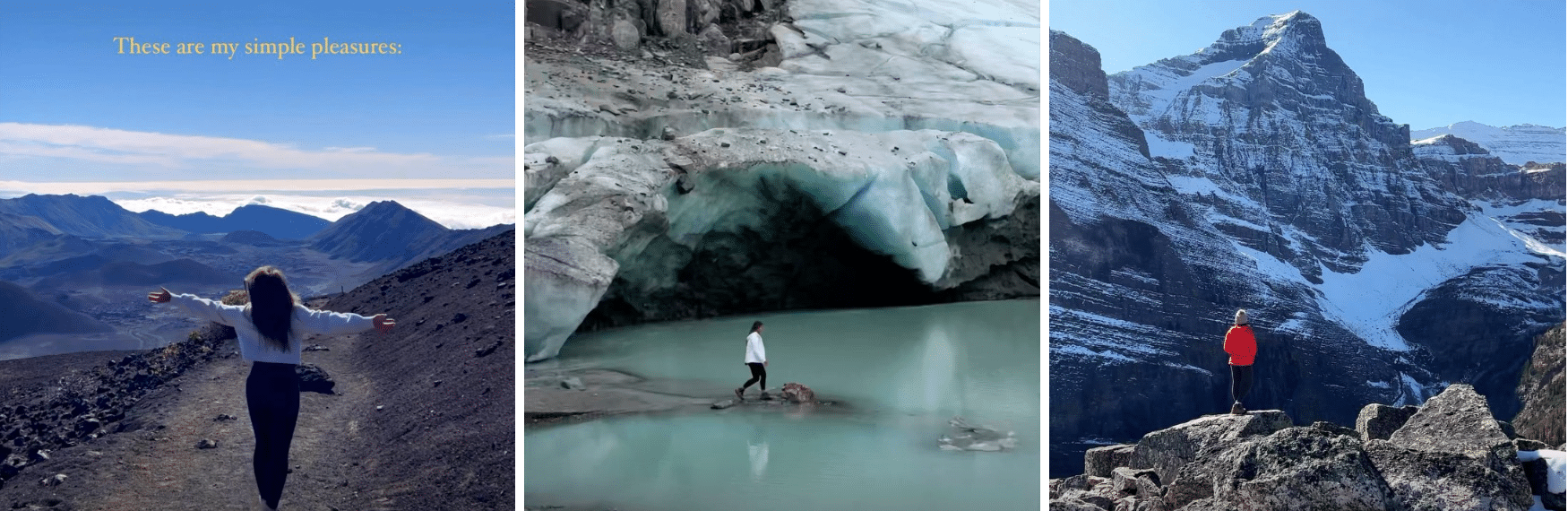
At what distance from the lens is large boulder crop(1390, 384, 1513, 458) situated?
16.2ft

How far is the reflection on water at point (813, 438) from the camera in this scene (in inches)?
191

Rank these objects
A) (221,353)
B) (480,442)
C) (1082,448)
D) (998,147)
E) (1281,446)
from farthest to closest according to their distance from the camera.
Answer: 1. (1082,448)
2. (998,147)
3. (221,353)
4. (480,442)
5. (1281,446)

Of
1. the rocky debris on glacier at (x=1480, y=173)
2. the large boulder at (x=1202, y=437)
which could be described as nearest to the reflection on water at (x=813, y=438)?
the large boulder at (x=1202, y=437)

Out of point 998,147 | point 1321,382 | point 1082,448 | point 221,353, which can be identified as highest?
point 998,147

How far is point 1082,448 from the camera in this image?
13359mm

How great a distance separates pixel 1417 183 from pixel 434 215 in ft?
37.1

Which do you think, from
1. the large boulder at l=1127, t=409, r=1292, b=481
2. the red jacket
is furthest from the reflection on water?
the red jacket

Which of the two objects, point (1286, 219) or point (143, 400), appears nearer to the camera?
point (143, 400)

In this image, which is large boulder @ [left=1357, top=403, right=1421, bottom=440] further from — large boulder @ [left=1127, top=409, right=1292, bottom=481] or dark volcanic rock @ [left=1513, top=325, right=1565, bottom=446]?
dark volcanic rock @ [left=1513, top=325, right=1565, bottom=446]

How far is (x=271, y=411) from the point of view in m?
4.05

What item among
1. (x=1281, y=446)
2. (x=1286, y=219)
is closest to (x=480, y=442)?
(x=1281, y=446)

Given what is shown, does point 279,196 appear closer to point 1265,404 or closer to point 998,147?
point 998,147

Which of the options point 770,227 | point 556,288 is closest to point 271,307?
point 556,288

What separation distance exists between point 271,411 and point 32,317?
65.5 inches
